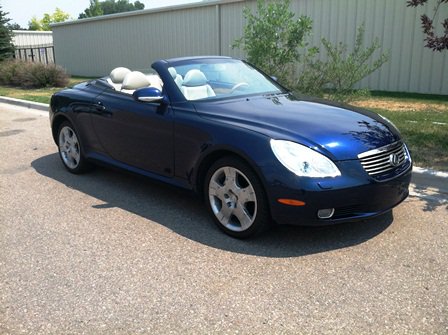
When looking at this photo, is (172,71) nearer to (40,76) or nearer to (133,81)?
(133,81)

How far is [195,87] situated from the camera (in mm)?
4902

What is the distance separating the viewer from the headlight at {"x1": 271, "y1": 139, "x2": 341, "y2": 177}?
3.66 meters

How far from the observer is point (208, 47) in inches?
664

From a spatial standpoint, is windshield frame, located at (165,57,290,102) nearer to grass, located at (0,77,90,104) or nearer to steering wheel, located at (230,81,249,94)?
steering wheel, located at (230,81,249,94)

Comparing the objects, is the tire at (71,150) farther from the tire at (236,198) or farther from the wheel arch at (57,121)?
the tire at (236,198)

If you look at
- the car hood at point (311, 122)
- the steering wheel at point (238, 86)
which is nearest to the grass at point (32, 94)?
the steering wheel at point (238, 86)

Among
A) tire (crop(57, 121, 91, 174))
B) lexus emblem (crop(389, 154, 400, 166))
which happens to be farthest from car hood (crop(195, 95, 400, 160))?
tire (crop(57, 121, 91, 174))

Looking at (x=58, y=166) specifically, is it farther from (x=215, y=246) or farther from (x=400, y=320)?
(x=400, y=320)

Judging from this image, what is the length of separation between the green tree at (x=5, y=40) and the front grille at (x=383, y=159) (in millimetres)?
23099

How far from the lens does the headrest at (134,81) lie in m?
5.58

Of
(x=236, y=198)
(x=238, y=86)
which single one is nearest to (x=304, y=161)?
(x=236, y=198)

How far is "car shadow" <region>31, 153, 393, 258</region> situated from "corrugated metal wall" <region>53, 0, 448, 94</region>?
29.2 feet

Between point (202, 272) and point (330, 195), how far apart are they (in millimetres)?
1107

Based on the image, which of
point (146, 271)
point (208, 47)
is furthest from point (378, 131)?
point (208, 47)
